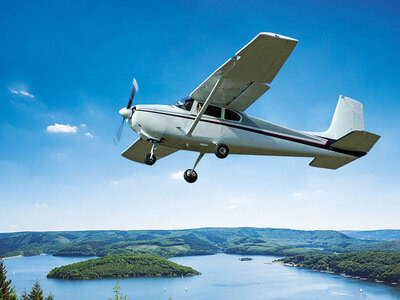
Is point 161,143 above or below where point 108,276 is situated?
above

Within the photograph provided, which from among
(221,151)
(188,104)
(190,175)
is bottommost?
(190,175)

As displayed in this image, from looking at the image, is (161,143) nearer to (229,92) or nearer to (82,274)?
(229,92)

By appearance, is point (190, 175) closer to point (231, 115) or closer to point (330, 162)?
point (231, 115)

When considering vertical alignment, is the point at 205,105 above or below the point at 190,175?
above

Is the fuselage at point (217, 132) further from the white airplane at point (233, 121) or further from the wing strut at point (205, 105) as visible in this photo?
the wing strut at point (205, 105)

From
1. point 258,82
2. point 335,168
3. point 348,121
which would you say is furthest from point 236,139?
point 348,121

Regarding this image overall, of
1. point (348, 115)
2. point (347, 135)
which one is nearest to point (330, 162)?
point (347, 135)
